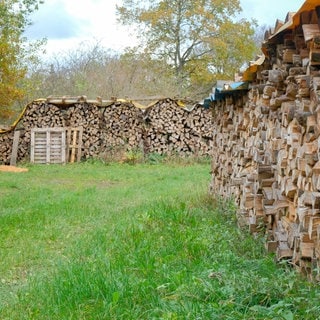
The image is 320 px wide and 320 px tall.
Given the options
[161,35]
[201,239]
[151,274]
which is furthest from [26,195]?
[161,35]

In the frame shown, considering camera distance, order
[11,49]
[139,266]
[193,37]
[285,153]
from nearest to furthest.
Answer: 1. [139,266]
2. [285,153]
3. [11,49]
4. [193,37]

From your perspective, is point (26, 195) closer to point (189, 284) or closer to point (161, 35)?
point (189, 284)

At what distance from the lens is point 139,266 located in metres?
4.75

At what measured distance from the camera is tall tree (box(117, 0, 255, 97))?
94.6 feet

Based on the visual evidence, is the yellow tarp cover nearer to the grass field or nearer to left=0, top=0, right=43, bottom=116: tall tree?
the grass field

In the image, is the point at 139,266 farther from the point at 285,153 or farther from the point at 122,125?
the point at 122,125

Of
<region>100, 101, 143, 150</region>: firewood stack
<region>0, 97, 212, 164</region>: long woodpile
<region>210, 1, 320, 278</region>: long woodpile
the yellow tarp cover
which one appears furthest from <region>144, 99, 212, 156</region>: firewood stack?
the yellow tarp cover

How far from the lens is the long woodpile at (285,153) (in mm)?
4148

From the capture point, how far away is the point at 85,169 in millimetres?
16656

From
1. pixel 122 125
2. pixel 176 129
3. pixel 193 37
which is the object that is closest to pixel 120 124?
pixel 122 125

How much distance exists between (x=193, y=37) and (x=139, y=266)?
2527 centimetres

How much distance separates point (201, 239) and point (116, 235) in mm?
1129

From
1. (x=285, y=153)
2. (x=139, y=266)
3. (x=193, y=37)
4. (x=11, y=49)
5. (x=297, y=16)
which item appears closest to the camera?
(x=297, y=16)

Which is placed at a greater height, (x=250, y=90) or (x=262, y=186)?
(x=250, y=90)
